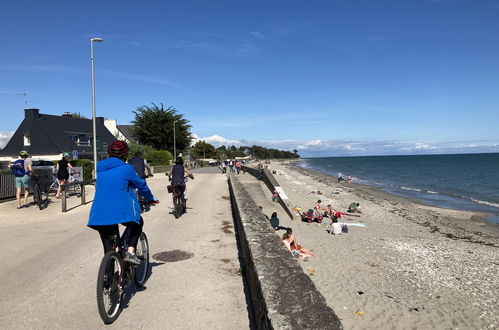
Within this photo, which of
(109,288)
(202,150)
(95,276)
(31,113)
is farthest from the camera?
(202,150)

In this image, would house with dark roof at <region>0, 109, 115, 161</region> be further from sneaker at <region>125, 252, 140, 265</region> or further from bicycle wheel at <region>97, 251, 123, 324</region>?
bicycle wheel at <region>97, 251, 123, 324</region>

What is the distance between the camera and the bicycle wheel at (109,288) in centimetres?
343

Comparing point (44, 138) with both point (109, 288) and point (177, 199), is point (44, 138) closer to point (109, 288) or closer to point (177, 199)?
point (177, 199)

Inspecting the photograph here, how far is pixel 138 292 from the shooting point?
14.8 feet

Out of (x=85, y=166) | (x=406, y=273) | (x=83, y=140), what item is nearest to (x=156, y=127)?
(x=83, y=140)

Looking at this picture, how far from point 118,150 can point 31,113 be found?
4562 centimetres

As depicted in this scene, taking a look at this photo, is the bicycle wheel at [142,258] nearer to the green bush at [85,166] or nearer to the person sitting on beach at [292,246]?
the person sitting on beach at [292,246]

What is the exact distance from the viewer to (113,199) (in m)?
3.81

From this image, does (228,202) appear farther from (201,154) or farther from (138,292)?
(201,154)

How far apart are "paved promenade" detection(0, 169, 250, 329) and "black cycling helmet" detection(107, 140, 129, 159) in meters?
1.81

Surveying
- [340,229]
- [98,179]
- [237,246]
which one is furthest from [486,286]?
[98,179]

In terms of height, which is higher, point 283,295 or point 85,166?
point 85,166

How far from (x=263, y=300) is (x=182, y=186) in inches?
291

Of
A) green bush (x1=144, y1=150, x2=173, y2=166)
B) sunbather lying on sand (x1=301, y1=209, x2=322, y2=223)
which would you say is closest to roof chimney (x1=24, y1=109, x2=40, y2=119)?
green bush (x1=144, y1=150, x2=173, y2=166)
